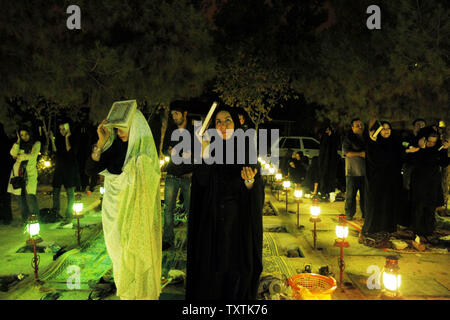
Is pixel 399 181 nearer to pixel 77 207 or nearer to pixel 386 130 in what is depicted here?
pixel 386 130

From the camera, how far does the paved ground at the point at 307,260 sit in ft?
12.6

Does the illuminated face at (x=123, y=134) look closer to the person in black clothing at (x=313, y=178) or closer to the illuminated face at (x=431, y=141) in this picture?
the illuminated face at (x=431, y=141)

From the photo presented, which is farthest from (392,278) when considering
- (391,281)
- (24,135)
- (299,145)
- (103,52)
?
(299,145)

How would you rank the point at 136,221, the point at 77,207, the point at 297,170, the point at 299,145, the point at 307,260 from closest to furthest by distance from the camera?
the point at 136,221 → the point at 307,260 → the point at 77,207 → the point at 297,170 → the point at 299,145

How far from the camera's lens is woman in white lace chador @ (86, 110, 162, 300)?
315cm

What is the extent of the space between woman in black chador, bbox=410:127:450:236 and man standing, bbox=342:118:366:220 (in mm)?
1163

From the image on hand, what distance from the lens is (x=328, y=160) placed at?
919 centimetres

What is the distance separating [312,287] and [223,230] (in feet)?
3.81

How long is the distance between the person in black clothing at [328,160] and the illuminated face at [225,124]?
671 centimetres

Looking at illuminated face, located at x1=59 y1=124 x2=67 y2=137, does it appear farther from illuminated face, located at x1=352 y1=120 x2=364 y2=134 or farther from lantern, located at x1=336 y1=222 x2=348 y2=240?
illuminated face, located at x1=352 y1=120 x2=364 y2=134

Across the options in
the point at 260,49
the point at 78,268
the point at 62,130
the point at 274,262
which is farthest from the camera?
the point at 260,49

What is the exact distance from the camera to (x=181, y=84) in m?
10.6

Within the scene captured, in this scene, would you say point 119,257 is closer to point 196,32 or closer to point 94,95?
point 94,95

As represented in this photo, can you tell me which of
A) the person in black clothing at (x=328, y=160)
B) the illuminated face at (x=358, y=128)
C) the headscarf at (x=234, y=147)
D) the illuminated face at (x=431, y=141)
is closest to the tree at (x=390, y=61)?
the person in black clothing at (x=328, y=160)
